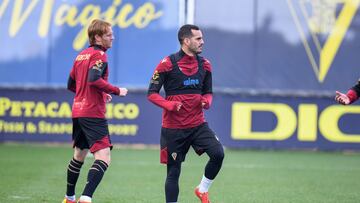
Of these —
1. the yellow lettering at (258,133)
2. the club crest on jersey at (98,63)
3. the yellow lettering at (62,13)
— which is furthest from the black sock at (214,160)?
the yellow lettering at (62,13)

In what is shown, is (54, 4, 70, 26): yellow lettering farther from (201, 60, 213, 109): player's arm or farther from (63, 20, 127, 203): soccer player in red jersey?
(201, 60, 213, 109): player's arm

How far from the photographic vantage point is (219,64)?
1853 centimetres

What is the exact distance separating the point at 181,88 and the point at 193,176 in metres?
4.57

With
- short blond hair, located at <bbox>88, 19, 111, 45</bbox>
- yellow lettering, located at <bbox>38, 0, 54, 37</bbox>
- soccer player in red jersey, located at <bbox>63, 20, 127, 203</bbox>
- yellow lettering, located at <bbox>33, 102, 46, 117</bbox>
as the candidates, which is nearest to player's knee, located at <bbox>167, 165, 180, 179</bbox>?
soccer player in red jersey, located at <bbox>63, 20, 127, 203</bbox>

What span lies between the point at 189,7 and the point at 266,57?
235cm

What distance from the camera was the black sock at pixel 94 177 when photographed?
7.80 metres

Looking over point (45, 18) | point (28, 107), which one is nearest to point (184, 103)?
point (28, 107)

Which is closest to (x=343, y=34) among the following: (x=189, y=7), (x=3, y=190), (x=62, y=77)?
(x=189, y=7)

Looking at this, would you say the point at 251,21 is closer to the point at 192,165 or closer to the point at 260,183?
the point at 192,165

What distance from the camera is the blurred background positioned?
59.9 ft

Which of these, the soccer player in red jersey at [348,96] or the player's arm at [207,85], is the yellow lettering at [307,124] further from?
the player's arm at [207,85]

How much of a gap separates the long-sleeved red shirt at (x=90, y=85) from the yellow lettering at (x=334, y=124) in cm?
1097

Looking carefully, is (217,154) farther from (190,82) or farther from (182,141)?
(190,82)

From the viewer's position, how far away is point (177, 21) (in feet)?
61.4
